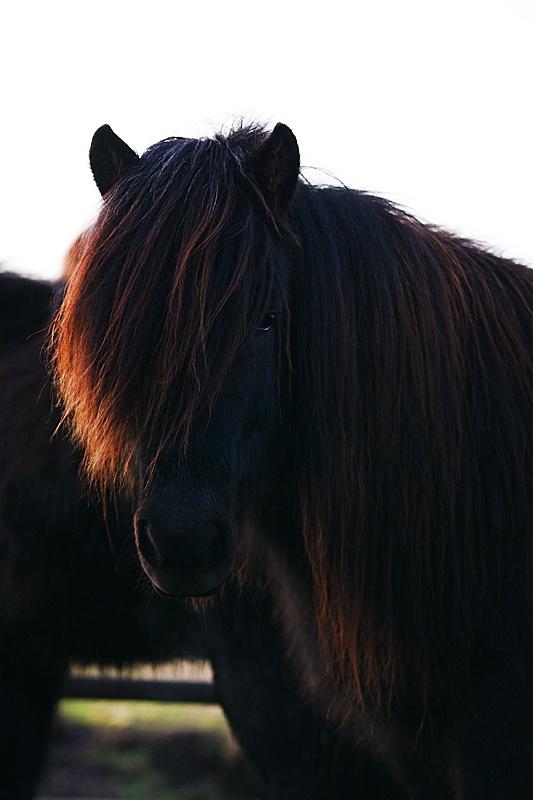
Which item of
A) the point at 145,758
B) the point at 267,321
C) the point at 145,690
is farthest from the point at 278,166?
the point at 145,758

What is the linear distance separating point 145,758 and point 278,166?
2.80 metres

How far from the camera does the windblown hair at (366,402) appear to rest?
1.46 metres

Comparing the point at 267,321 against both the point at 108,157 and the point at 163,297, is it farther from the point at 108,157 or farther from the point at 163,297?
the point at 108,157

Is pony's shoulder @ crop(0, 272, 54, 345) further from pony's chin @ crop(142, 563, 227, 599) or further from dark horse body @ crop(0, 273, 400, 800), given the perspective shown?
pony's chin @ crop(142, 563, 227, 599)

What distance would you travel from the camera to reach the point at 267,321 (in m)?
1.50

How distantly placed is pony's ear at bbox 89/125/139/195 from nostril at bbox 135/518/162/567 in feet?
2.40

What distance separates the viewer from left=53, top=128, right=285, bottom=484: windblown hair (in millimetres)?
1377

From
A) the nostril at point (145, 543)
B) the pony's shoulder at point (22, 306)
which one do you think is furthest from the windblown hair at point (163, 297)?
the pony's shoulder at point (22, 306)

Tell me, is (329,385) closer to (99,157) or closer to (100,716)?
(99,157)

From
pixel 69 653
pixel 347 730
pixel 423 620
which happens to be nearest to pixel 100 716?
pixel 69 653

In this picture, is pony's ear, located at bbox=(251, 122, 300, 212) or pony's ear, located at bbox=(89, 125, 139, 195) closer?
pony's ear, located at bbox=(251, 122, 300, 212)

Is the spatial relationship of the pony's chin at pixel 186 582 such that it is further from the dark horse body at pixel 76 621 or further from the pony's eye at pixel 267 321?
the dark horse body at pixel 76 621

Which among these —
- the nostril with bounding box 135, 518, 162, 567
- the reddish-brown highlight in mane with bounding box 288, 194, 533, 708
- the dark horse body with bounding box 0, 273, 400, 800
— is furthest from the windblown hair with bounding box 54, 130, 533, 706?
the dark horse body with bounding box 0, 273, 400, 800

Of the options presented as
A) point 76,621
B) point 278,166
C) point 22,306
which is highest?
point 278,166
